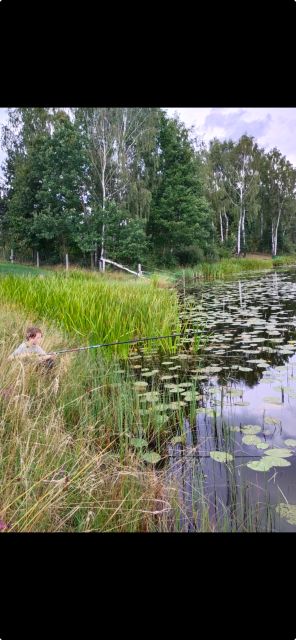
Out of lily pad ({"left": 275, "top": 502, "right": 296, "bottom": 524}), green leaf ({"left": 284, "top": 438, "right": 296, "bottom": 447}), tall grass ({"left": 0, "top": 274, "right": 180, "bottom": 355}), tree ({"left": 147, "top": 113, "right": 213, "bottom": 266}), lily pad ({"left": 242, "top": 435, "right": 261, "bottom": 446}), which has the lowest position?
lily pad ({"left": 275, "top": 502, "right": 296, "bottom": 524})

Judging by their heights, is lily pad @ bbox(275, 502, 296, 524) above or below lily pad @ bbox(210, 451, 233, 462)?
below

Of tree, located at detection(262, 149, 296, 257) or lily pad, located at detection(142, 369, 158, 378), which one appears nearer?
lily pad, located at detection(142, 369, 158, 378)

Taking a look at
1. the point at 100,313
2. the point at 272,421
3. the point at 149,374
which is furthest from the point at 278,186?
the point at 272,421

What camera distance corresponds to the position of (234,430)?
223 centimetres

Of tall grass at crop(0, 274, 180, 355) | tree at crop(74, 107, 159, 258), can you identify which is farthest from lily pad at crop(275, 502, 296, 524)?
tree at crop(74, 107, 159, 258)

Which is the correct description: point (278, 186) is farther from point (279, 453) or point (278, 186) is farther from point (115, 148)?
point (279, 453)

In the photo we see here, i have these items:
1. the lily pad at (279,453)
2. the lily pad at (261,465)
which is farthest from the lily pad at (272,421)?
the lily pad at (261,465)

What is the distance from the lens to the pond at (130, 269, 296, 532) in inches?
60.6

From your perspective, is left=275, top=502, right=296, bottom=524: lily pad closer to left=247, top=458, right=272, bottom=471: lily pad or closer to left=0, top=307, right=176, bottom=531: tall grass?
left=247, top=458, right=272, bottom=471: lily pad

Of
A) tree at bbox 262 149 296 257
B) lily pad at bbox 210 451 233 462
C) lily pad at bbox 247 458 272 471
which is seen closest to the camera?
lily pad at bbox 247 458 272 471

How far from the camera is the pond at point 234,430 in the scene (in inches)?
60.6
